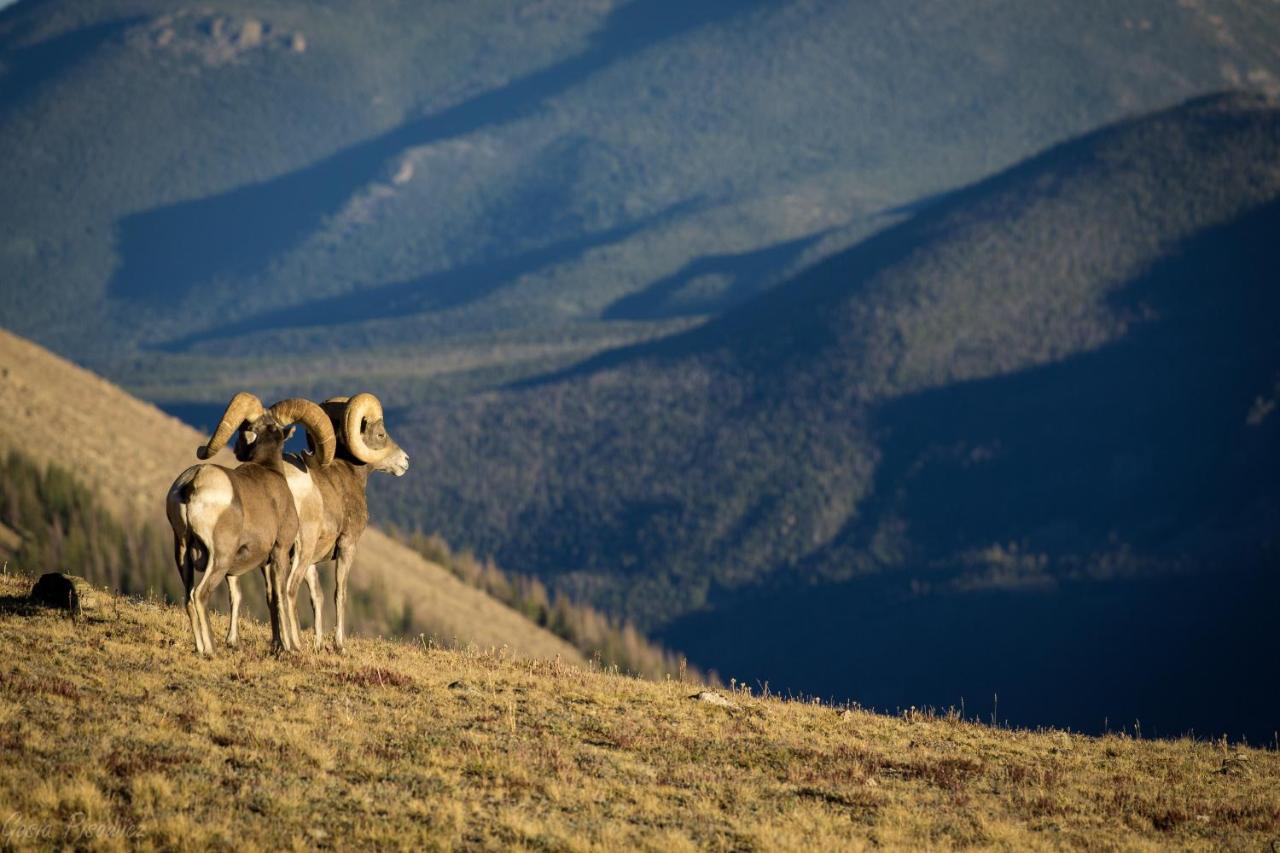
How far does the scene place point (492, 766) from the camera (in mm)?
18938

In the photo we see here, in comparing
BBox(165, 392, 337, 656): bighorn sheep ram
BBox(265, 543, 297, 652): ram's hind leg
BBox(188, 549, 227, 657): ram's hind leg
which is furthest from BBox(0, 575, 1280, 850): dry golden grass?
BBox(165, 392, 337, 656): bighorn sheep ram

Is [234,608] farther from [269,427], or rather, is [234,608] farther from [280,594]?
[269,427]

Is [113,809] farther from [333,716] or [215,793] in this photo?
[333,716]

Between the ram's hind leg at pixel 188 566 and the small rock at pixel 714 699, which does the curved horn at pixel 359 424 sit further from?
the small rock at pixel 714 699

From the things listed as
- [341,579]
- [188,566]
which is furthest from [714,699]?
[188,566]

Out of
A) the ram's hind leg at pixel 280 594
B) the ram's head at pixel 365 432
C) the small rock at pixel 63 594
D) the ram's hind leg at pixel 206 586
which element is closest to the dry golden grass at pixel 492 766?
the small rock at pixel 63 594

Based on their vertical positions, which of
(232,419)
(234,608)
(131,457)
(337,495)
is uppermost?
(131,457)

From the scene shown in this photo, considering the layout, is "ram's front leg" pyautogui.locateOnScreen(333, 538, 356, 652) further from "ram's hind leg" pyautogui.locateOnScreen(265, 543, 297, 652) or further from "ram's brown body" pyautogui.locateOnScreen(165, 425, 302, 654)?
"ram's brown body" pyautogui.locateOnScreen(165, 425, 302, 654)

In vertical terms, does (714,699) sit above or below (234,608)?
below

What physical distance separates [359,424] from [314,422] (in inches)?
51.1

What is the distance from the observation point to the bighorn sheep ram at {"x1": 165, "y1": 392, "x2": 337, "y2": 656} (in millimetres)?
21000

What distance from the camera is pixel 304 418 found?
2350 centimetres

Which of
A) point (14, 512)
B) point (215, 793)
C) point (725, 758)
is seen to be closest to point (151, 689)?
point (215, 793)

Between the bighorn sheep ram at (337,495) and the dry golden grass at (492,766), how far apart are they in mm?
944
